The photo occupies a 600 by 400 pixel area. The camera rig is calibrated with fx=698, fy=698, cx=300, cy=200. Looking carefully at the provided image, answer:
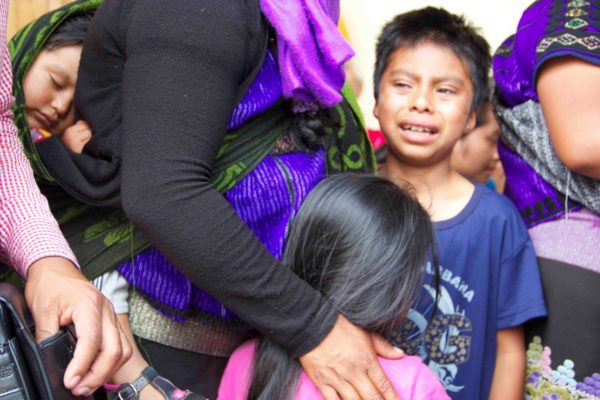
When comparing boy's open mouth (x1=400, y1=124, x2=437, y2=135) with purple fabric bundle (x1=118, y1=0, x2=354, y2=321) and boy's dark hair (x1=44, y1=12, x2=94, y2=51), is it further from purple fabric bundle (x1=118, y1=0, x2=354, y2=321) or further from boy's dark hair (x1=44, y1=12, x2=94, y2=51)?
boy's dark hair (x1=44, y1=12, x2=94, y2=51)

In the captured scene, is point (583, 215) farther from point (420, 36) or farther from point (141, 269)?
point (141, 269)

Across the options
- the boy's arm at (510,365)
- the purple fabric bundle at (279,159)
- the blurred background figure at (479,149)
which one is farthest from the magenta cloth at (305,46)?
Result: the blurred background figure at (479,149)

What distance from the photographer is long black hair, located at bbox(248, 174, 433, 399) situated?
1.26 meters

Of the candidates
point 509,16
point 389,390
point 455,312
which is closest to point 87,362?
point 389,390

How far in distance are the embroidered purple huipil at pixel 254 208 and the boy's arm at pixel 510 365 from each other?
2.25 ft

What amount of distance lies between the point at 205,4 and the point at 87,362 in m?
0.57

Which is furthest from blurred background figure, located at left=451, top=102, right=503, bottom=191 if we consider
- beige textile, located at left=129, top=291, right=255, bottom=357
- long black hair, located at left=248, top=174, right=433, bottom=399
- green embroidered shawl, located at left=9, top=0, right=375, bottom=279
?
beige textile, located at left=129, top=291, right=255, bottom=357

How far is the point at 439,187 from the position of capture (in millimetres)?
1829

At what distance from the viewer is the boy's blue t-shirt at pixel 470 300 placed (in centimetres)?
167

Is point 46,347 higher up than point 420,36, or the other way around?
point 420,36

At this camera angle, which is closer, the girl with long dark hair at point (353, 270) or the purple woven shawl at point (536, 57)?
the girl with long dark hair at point (353, 270)

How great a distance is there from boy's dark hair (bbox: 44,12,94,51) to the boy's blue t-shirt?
958 mm

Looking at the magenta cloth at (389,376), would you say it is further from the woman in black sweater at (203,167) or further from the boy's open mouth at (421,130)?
the boy's open mouth at (421,130)

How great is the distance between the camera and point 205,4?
3.62ft
